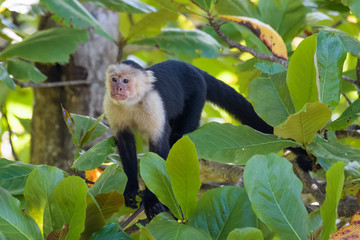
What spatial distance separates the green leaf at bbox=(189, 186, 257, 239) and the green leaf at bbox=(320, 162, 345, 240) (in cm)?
17

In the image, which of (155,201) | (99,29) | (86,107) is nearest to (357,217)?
(155,201)

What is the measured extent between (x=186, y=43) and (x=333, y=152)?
4.89 feet

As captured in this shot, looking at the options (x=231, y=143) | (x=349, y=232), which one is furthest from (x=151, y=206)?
(x=349, y=232)

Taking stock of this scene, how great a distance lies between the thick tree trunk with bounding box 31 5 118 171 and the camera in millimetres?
2988

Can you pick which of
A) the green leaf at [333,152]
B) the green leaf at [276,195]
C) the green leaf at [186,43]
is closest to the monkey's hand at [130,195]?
the green leaf at [186,43]

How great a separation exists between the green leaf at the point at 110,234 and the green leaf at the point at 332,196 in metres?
0.47

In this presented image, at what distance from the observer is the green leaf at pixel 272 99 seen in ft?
4.67

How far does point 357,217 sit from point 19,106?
9.67 ft

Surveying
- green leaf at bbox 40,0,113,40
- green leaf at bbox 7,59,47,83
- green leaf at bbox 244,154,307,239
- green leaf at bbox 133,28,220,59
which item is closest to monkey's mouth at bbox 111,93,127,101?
green leaf at bbox 40,0,113,40

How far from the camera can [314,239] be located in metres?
1.03

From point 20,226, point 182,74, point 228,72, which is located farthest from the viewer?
point 228,72

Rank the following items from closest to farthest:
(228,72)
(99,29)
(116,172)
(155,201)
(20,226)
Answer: (20,226) < (116,172) < (155,201) < (99,29) < (228,72)

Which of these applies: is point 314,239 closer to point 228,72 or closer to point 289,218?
point 289,218

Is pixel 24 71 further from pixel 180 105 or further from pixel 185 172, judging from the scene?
pixel 185 172
